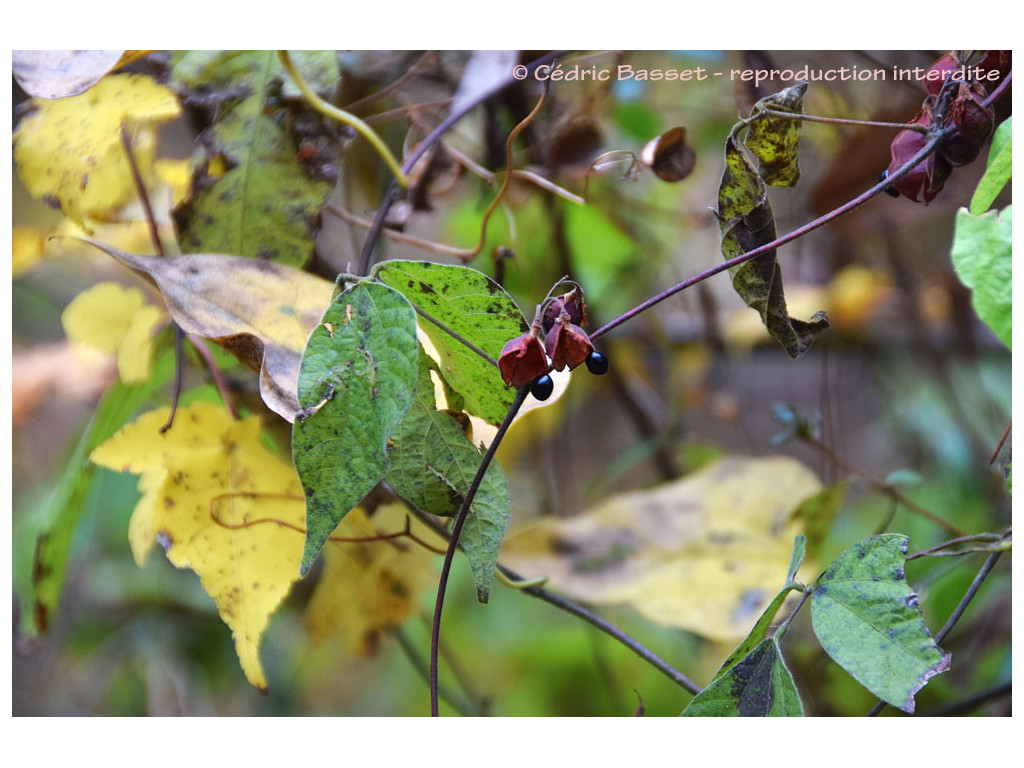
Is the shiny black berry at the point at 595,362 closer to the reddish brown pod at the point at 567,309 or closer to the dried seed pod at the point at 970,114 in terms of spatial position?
the reddish brown pod at the point at 567,309

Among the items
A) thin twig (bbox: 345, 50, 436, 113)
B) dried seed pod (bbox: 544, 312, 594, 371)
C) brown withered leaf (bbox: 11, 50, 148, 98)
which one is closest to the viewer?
dried seed pod (bbox: 544, 312, 594, 371)

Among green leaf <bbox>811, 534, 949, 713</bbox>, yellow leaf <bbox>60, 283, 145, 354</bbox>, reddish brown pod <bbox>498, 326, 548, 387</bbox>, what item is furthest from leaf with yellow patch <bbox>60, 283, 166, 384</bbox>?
green leaf <bbox>811, 534, 949, 713</bbox>

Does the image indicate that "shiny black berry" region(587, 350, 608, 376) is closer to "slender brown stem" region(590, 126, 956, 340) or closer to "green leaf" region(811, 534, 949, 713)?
"slender brown stem" region(590, 126, 956, 340)

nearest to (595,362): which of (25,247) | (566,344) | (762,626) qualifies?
(566,344)

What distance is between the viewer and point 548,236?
0.63 meters

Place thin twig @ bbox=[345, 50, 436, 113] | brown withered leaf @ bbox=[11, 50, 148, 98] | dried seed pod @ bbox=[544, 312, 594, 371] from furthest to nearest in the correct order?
thin twig @ bbox=[345, 50, 436, 113] < brown withered leaf @ bbox=[11, 50, 148, 98] < dried seed pod @ bbox=[544, 312, 594, 371]

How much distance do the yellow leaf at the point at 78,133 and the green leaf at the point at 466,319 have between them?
0.17 meters

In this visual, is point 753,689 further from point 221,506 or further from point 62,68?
point 62,68

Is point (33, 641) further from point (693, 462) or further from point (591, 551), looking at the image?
point (693, 462)

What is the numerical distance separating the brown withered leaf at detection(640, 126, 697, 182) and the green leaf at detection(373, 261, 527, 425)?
159 mm

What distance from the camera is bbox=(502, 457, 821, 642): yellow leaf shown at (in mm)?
450

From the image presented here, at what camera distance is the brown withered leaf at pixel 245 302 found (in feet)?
1.00

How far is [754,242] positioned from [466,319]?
0.11m

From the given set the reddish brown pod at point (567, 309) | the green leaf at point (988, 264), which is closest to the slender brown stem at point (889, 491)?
the green leaf at point (988, 264)
